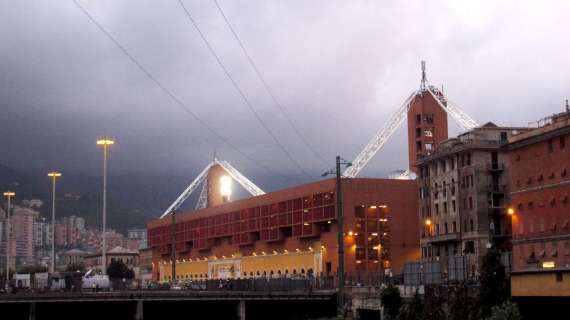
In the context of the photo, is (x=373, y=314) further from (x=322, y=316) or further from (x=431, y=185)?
(x=431, y=185)

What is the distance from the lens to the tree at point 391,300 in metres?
89.1

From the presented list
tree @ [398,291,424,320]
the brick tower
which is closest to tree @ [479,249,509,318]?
tree @ [398,291,424,320]

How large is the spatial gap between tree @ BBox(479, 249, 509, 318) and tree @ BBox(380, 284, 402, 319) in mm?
14591

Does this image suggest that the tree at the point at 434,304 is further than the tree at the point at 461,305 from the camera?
Yes

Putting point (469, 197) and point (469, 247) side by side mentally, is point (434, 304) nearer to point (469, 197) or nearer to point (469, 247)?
point (469, 247)

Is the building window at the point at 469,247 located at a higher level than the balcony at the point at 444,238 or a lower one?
lower

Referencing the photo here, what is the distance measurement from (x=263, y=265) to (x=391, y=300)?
8327 centimetres

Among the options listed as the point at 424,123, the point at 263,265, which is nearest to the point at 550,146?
the point at 424,123

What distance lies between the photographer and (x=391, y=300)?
8988 centimetres

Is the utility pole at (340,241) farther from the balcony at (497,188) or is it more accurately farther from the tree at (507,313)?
the balcony at (497,188)

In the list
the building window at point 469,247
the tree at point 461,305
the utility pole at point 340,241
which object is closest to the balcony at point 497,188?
the building window at point 469,247

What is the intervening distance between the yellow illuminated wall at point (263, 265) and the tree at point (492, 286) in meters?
76.2

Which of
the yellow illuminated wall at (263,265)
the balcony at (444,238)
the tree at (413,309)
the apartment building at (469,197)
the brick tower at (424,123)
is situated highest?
the brick tower at (424,123)

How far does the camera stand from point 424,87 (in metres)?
174
